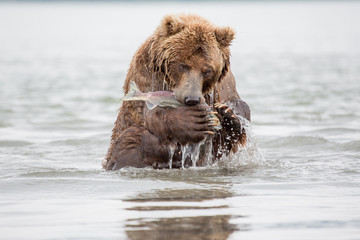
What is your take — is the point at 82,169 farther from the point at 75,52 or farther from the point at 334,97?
the point at 75,52

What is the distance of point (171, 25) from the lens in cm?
608

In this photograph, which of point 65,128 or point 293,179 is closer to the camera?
point 293,179

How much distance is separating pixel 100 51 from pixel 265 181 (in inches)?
847

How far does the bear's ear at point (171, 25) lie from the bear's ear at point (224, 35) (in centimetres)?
31

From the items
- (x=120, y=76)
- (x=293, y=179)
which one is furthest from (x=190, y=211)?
(x=120, y=76)

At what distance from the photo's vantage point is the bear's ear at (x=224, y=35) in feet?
20.0

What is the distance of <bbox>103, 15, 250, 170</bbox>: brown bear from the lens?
594 cm

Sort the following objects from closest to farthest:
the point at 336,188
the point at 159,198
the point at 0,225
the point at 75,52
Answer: the point at 0,225 → the point at 159,198 → the point at 336,188 → the point at 75,52

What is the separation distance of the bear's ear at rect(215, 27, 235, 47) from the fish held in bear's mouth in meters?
0.60

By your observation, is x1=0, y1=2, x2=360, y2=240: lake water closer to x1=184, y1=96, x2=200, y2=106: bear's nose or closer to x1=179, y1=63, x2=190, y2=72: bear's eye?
x1=184, y1=96, x2=200, y2=106: bear's nose

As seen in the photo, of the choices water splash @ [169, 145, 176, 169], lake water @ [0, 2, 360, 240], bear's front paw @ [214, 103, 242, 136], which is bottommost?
lake water @ [0, 2, 360, 240]

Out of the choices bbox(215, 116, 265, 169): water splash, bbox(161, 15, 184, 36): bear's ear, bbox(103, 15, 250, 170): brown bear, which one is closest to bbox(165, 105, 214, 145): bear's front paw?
bbox(103, 15, 250, 170): brown bear

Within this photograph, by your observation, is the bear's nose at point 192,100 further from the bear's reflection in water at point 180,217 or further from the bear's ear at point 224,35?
the bear's reflection in water at point 180,217

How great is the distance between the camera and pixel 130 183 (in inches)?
239
